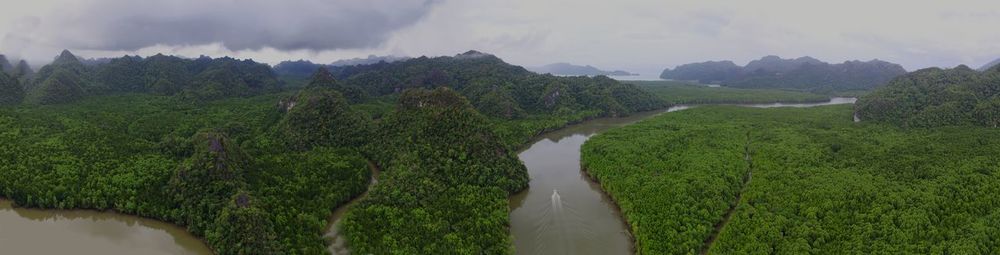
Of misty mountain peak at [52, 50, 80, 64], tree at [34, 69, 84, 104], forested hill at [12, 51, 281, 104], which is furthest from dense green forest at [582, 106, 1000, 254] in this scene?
misty mountain peak at [52, 50, 80, 64]

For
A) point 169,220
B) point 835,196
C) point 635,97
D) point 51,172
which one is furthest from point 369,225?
point 635,97

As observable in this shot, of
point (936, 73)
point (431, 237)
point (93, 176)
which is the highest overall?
point (936, 73)

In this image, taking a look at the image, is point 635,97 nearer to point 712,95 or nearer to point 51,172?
point 712,95

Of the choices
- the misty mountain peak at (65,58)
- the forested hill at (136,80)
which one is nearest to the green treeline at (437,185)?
the forested hill at (136,80)

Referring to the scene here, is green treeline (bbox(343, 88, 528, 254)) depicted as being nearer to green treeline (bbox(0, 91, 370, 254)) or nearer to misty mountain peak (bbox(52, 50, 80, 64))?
green treeline (bbox(0, 91, 370, 254))

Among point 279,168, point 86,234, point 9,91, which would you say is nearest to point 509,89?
point 279,168

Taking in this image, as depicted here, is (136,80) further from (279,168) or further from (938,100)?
(938,100)
